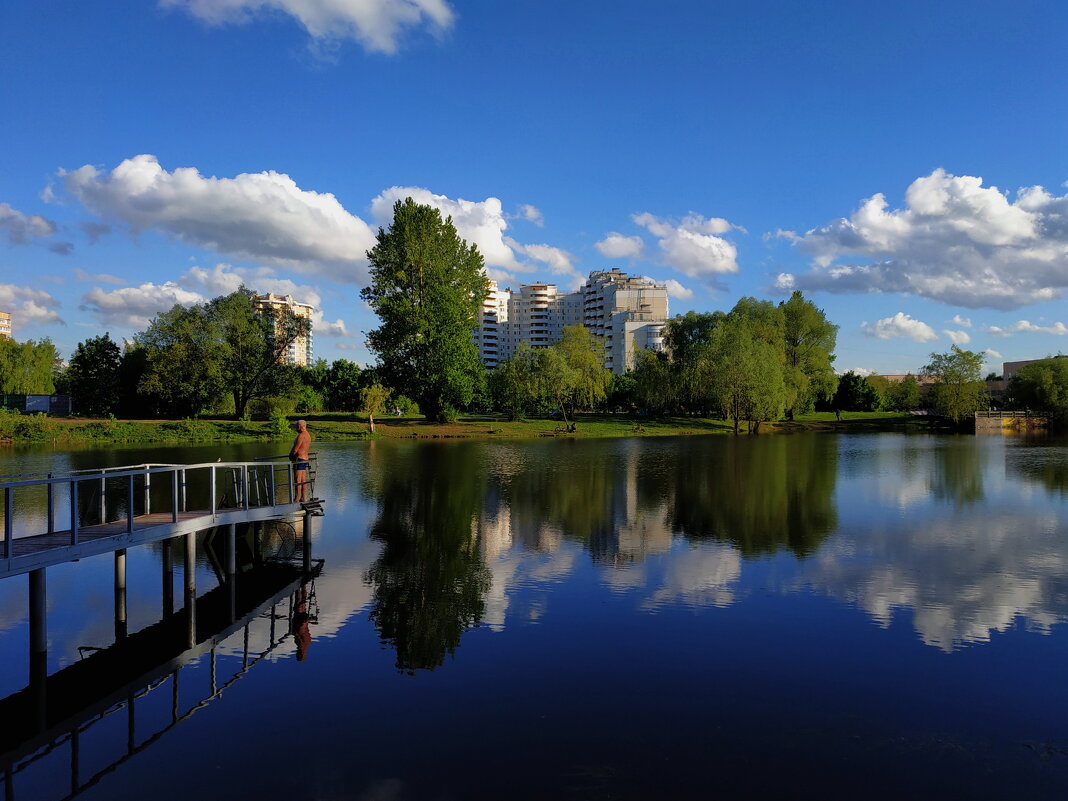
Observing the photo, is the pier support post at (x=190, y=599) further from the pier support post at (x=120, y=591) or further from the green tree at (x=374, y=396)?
the green tree at (x=374, y=396)

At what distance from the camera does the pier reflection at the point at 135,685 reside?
9.13 metres

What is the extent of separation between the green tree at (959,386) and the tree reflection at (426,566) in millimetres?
91493

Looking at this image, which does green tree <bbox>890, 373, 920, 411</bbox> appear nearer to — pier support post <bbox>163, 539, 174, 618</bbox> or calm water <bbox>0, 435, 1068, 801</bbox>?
calm water <bbox>0, 435, 1068, 801</bbox>

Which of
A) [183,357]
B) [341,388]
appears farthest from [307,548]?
[341,388]

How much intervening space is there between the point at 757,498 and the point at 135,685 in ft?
83.4

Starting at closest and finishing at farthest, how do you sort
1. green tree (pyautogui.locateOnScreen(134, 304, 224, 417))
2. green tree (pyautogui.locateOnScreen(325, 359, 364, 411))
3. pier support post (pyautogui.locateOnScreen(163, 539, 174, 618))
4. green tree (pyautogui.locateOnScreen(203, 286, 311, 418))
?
pier support post (pyautogui.locateOnScreen(163, 539, 174, 618)), green tree (pyautogui.locateOnScreen(134, 304, 224, 417)), green tree (pyautogui.locateOnScreen(203, 286, 311, 418)), green tree (pyautogui.locateOnScreen(325, 359, 364, 411))

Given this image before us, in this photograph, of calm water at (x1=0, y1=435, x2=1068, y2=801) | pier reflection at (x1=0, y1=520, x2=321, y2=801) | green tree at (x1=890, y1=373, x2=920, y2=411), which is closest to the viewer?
calm water at (x1=0, y1=435, x2=1068, y2=801)

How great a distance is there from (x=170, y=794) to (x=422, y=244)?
224ft

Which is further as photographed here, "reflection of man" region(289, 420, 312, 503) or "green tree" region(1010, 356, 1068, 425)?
"green tree" region(1010, 356, 1068, 425)

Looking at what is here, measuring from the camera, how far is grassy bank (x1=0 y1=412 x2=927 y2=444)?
63031 mm

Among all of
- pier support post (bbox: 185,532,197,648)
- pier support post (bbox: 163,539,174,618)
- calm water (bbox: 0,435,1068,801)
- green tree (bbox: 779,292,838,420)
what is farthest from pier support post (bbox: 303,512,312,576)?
green tree (bbox: 779,292,838,420)

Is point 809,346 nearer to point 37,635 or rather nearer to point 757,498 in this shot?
point 757,498

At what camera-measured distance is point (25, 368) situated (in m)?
90.1

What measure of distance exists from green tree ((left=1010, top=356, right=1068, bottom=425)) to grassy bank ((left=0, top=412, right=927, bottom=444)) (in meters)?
34.4
